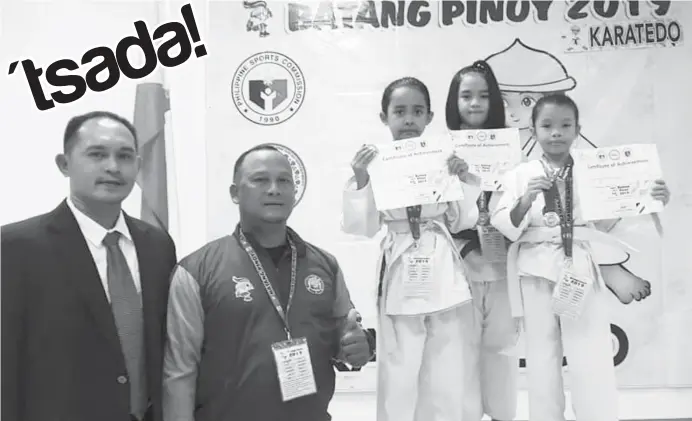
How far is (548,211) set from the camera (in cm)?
254

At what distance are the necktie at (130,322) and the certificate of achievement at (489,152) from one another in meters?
Answer: 1.48

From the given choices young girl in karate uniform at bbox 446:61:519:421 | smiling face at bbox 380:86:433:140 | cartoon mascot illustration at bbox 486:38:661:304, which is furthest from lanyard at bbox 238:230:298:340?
cartoon mascot illustration at bbox 486:38:661:304

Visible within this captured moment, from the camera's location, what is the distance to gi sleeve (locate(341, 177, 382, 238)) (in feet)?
8.59

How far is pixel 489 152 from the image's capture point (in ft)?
8.75

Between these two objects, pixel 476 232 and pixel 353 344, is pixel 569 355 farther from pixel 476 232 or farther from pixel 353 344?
pixel 353 344

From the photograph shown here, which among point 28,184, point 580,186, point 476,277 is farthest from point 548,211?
point 28,184

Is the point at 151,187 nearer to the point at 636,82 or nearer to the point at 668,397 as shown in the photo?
the point at 636,82

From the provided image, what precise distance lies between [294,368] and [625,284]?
7.68 ft

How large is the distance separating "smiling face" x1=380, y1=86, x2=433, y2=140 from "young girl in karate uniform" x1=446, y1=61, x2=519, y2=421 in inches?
11.7

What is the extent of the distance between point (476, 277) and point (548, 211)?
0.45 metres

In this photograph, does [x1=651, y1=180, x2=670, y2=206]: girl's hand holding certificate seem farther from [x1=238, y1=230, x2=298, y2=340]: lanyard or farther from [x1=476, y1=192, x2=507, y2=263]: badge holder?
[x1=238, y1=230, x2=298, y2=340]: lanyard

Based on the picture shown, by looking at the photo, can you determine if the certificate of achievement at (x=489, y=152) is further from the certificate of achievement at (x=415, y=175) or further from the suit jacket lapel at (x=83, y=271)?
the suit jacket lapel at (x=83, y=271)

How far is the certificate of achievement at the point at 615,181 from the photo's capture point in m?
2.51

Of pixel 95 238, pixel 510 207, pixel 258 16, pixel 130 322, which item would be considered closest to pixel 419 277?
pixel 510 207
